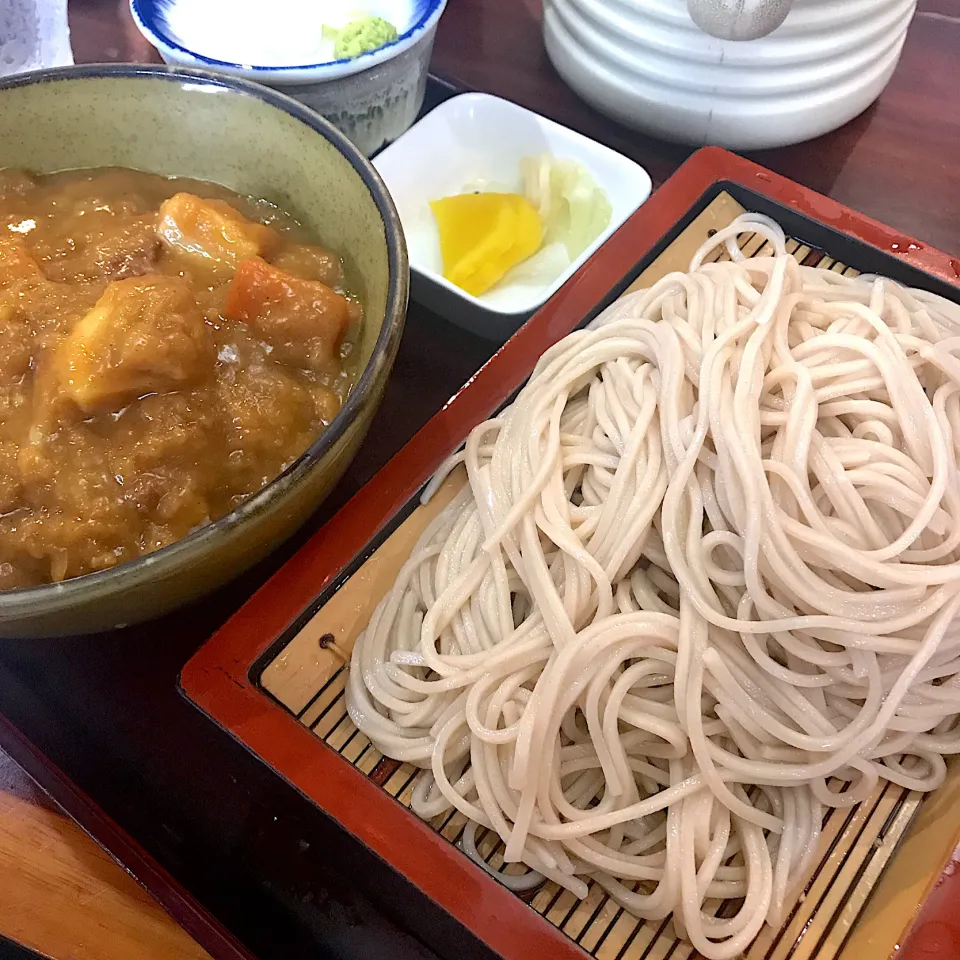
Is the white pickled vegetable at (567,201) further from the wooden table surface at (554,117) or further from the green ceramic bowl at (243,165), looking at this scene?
the green ceramic bowl at (243,165)

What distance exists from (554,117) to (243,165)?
2.54ft

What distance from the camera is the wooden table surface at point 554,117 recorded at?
106 centimetres

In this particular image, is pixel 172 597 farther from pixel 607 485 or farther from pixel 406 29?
pixel 406 29

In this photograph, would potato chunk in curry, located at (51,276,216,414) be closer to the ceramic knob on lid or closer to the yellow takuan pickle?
the yellow takuan pickle

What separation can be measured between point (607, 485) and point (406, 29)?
3.45ft

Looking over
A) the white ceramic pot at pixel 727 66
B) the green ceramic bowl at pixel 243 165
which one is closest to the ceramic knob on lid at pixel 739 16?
the white ceramic pot at pixel 727 66

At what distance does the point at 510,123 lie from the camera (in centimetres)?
169

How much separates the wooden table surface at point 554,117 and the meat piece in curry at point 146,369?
0.38 metres

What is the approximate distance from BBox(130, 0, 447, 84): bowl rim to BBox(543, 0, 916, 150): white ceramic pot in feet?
1.06

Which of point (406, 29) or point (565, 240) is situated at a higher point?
point (406, 29)

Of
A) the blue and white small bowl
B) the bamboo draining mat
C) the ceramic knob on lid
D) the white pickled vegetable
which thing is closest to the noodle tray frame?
the bamboo draining mat

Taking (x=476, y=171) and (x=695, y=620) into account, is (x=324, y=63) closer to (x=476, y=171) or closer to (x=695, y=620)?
(x=476, y=171)

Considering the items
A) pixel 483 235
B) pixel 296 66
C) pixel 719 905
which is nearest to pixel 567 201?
pixel 483 235

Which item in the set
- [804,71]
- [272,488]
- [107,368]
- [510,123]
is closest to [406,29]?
[510,123]
